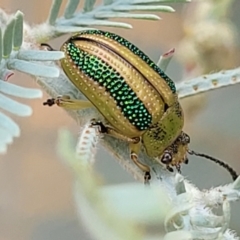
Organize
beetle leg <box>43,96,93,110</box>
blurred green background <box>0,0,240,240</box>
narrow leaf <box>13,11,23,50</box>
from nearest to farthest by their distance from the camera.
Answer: narrow leaf <box>13,11,23,50</box> → beetle leg <box>43,96,93,110</box> → blurred green background <box>0,0,240,240</box>

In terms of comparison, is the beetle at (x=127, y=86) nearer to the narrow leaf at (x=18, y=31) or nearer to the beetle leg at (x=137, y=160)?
the beetle leg at (x=137, y=160)

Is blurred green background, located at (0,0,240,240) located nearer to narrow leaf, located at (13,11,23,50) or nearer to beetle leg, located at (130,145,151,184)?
beetle leg, located at (130,145,151,184)

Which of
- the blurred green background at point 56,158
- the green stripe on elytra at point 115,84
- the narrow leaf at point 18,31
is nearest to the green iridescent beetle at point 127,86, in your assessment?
the green stripe on elytra at point 115,84

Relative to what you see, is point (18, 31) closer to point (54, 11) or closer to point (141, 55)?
point (54, 11)

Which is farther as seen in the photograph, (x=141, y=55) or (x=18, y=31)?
(x=141, y=55)

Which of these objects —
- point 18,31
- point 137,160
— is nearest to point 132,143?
point 137,160

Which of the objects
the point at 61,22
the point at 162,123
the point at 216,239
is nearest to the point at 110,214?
the point at 216,239

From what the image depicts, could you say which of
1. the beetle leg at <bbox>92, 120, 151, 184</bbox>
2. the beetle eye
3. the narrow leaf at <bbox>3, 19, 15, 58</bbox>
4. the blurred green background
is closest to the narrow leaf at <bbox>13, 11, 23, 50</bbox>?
the narrow leaf at <bbox>3, 19, 15, 58</bbox>

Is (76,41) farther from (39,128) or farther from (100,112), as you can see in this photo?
(39,128)

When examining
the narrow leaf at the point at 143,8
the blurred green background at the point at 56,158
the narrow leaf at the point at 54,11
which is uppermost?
the narrow leaf at the point at 143,8
